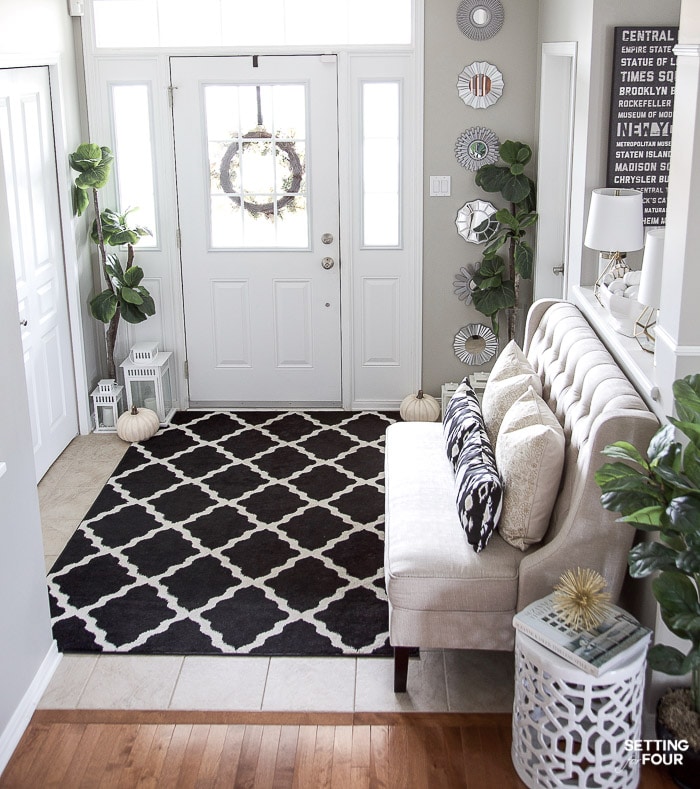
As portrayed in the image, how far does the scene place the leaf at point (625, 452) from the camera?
8.73ft

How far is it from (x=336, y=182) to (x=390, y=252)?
49 cm

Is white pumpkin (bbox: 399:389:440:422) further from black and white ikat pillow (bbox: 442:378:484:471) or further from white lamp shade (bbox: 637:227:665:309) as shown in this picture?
white lamp shade (bbox: 637:227:665:309)

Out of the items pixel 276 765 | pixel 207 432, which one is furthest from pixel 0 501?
pixel 207 432

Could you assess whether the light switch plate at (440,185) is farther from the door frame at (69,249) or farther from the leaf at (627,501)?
the leaf at (627,501)

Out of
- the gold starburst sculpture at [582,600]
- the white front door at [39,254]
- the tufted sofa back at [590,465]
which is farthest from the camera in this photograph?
the white front door at [39,254]

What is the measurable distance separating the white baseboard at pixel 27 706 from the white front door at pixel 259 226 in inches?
103

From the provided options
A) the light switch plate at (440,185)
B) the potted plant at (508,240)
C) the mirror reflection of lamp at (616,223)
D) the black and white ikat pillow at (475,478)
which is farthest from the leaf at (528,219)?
the black and white ikat pillow at (475,478)

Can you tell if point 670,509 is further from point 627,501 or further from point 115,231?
point 115,231

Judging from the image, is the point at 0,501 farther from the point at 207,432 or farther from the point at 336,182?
the point at 336,182

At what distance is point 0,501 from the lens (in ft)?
10.1

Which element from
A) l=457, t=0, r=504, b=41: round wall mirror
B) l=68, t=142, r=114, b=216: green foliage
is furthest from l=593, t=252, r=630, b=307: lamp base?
l=68, t=142, r=114, b=216: green foliage

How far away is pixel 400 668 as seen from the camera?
10.8 ft

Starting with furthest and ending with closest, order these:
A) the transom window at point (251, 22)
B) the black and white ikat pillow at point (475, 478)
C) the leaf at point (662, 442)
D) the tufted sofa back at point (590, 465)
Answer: the transom window at point (251, 22), the black and white ikat pillow at point (475, 478), the tufted sofa back at point (590, 465), the leaf at point (662, 442)

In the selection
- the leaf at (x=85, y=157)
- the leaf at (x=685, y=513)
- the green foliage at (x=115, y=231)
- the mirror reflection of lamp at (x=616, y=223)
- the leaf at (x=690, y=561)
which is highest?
the leaf at (x=85, y=157)
